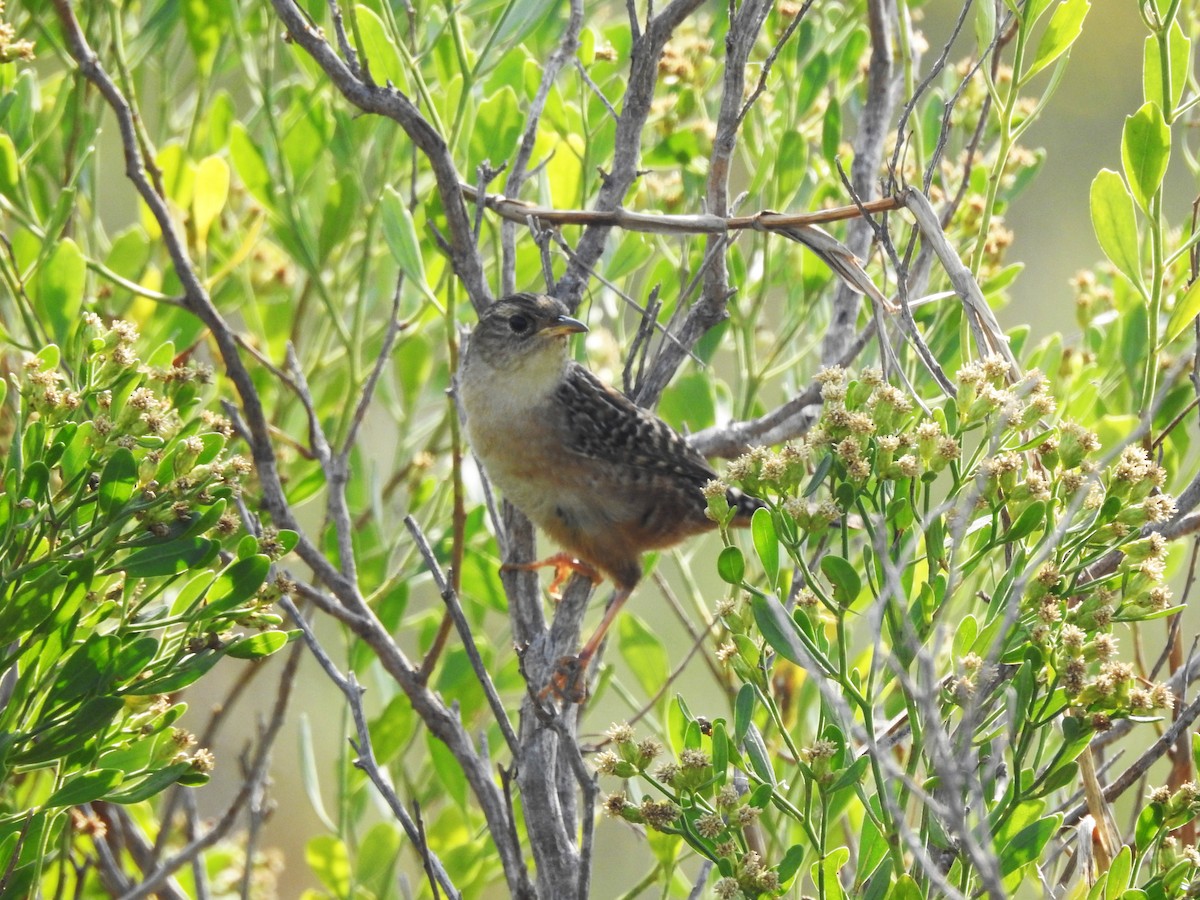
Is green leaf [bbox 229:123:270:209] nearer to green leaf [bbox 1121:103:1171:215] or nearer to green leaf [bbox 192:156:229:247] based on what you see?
green leaf [bbox 192:156:229:247]

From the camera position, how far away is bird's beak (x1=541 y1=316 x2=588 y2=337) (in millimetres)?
3381

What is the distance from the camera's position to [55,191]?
11.3 ft

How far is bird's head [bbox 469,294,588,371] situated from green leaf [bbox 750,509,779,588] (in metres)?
1.24

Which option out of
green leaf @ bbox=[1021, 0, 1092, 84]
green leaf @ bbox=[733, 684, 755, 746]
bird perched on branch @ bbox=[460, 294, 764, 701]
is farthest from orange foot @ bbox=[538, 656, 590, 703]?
green leaf @ bbox=[1021, 0, 1092, 84]

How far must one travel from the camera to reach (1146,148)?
7.02 ft

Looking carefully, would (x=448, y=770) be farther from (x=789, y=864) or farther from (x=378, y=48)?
(x=378, y=48)

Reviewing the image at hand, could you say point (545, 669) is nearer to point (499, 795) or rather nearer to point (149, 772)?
point (499, 795)

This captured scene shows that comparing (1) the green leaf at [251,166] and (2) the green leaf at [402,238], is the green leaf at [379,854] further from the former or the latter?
(1) the green leaf at [251,166]

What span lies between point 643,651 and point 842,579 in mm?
1732

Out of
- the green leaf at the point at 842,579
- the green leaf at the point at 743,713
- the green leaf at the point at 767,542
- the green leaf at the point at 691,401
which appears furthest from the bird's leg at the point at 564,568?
the green leaf at the point at 842,579

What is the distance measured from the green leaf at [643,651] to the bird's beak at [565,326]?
77cm

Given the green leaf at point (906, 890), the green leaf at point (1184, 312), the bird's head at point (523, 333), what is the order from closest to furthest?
the green leaf at point (906, 890) → the green leaf at point (1184, 312) → the bird's head at point (523, 333)

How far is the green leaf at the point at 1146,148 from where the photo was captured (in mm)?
2115

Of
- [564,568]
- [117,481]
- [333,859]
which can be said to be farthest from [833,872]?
[564,568]
